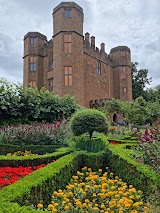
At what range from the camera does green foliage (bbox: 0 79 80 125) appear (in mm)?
12523

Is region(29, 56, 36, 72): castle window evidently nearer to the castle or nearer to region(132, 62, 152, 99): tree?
the castle

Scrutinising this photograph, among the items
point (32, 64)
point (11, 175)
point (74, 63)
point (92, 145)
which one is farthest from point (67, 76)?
point (11, 175)

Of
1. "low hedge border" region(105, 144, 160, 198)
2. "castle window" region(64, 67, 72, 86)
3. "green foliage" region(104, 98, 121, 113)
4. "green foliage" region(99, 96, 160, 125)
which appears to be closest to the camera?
"low hedge border" region(105, 144, 160, 198)

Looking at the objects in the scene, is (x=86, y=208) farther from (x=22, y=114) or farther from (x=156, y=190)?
(x=22, y=114)

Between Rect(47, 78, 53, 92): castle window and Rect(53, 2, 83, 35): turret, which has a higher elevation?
Rect(53, 2, 83, 35): turret

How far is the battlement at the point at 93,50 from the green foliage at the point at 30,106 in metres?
13.1

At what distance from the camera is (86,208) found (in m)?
3.33

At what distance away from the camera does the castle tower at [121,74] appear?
104ft

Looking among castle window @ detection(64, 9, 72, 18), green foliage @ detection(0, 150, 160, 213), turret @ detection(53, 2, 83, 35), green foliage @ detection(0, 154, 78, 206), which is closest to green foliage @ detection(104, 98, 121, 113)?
turret @ detection(53, 2, 83, 35)

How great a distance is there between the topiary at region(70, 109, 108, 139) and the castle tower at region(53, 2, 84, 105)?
15393 mm

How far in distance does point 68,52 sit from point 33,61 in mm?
6055

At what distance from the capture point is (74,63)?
2341 cm

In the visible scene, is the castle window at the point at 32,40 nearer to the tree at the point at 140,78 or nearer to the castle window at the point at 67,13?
the castle window at the point at 67,13

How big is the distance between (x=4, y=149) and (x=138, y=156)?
490cm
